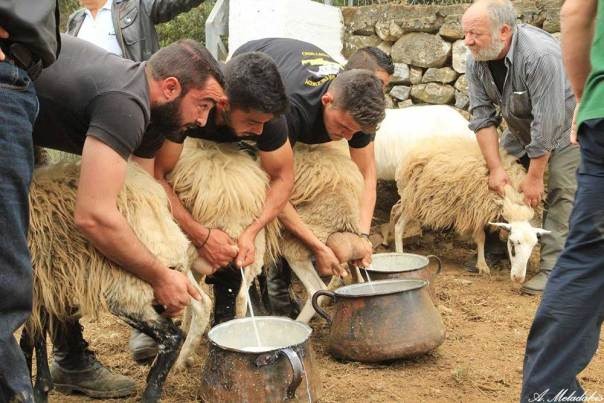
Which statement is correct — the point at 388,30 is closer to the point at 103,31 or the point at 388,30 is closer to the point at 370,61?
the point at 370,61

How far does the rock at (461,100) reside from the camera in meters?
7.60

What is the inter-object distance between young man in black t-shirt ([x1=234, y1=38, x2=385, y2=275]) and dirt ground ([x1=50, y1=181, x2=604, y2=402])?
2.18 feet

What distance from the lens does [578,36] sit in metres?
2.21

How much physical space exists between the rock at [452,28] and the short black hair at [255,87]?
4.55 m

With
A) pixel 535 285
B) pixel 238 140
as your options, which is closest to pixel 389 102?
pixel 535 285

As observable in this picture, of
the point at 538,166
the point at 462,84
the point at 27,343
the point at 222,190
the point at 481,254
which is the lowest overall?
the point at 481,254

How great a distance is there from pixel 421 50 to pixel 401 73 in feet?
1.11

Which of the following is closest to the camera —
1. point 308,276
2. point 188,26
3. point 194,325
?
point 194,325

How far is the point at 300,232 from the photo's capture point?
4148mm

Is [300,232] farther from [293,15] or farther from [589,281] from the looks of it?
[293,15]

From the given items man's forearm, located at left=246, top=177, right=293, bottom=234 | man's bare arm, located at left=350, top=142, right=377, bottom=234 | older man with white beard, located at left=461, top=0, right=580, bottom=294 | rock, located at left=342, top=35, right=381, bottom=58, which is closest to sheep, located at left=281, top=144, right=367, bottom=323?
man's bare arm, located at left=350, top=142, right=377, bottom=234

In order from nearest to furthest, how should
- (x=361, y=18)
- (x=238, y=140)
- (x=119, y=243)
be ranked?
(x=119, y=243) → (x=238, y=140) → (x=361, y=18)

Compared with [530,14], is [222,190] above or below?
below

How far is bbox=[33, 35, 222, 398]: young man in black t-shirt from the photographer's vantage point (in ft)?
8.86
